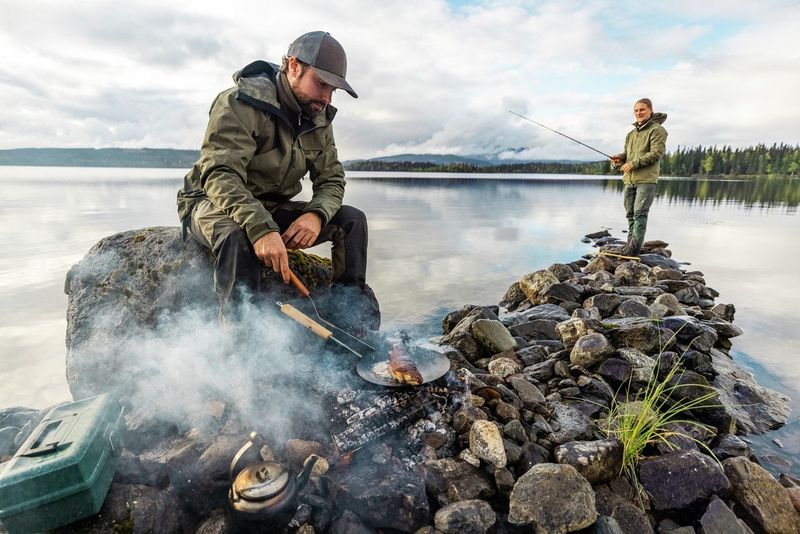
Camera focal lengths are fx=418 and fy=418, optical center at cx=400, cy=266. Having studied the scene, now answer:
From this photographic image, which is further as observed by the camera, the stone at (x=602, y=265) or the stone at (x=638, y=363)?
the stone at (x=602, y=265)

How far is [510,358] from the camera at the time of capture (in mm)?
5613

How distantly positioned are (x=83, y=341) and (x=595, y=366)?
19.1ft

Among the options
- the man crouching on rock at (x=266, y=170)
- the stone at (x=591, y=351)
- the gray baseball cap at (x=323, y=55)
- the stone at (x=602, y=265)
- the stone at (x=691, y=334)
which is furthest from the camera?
the stone at (x=602, y=265)

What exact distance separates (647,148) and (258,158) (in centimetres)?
998

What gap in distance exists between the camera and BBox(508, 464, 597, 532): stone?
2686mm

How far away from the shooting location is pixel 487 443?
3.20 metres

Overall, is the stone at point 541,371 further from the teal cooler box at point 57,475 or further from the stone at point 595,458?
the teal cooler box at point 57,475

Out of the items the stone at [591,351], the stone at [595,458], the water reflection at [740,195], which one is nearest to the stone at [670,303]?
the stone at [591,351]

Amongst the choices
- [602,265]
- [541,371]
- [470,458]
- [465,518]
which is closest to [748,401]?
[541,371]

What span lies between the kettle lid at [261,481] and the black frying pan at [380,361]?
0.99 m

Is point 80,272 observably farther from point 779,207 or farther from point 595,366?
point 779,207

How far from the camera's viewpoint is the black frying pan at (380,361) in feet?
11.0

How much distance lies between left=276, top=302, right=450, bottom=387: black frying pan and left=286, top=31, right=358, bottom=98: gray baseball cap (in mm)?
2074

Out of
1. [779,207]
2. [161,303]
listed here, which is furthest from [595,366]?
[779,207]
